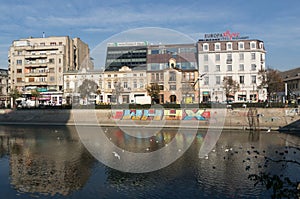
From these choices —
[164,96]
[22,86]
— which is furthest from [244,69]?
[22,86]

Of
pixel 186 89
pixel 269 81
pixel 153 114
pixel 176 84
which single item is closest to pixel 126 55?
pixel 176 84

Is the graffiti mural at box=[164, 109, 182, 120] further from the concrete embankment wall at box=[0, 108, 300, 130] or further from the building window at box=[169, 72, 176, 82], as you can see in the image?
the building window at box=[169, 72, 176, 82]

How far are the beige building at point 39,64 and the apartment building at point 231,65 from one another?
35.8 metres

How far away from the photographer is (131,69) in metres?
85.8

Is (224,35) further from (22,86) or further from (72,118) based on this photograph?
(22,86)

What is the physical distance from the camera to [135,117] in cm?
6109

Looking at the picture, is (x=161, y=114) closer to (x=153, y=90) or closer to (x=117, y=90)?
(x=153, y=90)

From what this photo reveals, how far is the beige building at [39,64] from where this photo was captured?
90.7 meters

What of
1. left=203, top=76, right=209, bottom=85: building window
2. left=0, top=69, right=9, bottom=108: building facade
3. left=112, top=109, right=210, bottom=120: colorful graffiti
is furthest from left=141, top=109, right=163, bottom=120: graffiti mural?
left=0, top=69, right=9, bottom=108: building facade

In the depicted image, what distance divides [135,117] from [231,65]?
108 feet

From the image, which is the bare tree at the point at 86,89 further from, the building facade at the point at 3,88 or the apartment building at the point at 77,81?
the building facade at the point at 3,88

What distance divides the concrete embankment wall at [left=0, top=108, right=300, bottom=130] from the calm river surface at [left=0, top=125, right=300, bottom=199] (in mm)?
13522

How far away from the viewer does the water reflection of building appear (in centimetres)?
2261

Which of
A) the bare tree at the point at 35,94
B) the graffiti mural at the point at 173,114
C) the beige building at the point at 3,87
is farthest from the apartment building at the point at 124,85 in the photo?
the beige building at the point at 3,87
